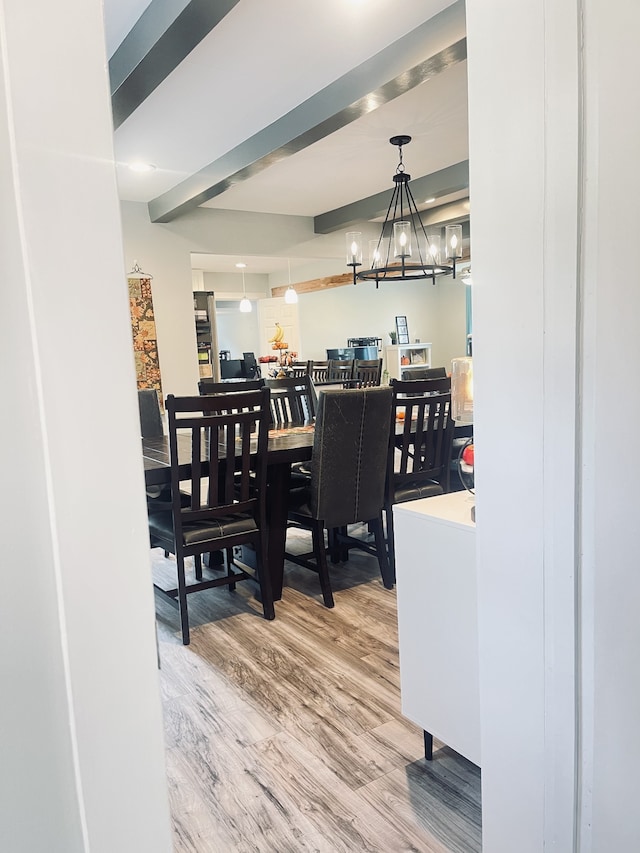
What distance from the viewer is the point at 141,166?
4184 mm

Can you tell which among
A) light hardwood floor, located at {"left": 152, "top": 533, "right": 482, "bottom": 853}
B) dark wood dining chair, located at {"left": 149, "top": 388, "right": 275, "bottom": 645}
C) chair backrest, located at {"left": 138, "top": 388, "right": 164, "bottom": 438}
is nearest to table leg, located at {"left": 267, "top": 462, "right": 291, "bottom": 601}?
dark wood dining chair, located at {"left": 149, "top": 388, "right": 275, "bottom": 645}

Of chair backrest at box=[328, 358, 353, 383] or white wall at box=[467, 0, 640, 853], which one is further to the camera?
chair backrest at box=[328, 358, 353, 383]

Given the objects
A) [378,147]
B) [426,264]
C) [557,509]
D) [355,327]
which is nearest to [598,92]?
[557,509]

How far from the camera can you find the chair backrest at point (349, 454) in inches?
105

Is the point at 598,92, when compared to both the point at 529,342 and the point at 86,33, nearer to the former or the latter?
the point at 529,342

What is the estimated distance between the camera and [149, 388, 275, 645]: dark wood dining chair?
8.09ft

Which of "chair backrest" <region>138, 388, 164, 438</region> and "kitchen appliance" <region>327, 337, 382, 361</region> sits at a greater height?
"kitchen appliance" <region>327, 337, 382, 361</region>

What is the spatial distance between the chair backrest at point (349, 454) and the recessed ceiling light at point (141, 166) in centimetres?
255

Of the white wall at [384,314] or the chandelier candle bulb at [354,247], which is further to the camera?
the white wall at [384,314]

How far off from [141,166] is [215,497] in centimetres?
280

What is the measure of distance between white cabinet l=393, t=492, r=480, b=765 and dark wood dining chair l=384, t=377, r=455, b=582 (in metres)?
1.27

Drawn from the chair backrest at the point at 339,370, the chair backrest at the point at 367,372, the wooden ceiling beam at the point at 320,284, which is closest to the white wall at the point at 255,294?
the wooden ceiling beam at the point at 320,284

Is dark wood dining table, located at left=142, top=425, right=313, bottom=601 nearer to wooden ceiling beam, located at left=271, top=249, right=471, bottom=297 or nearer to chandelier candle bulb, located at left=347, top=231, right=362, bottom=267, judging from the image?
chandelier candle bulb, located at left=347, top=231, right=362, bottom=267

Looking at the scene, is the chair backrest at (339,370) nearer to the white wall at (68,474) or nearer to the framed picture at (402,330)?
the framed picture at (402,330)
